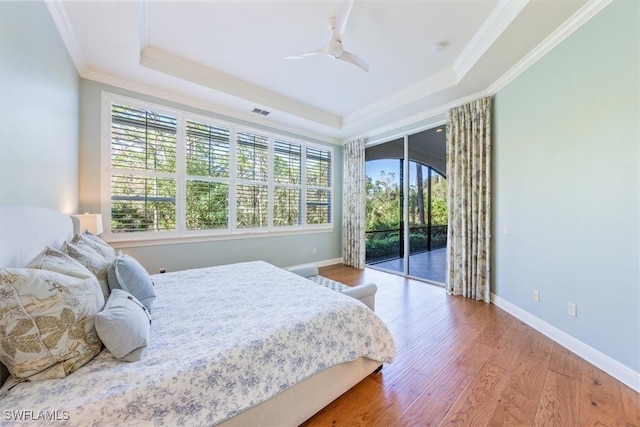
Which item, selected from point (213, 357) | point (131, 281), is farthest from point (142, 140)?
point (213, 357)

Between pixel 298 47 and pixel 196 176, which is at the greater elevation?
pixel 298 47

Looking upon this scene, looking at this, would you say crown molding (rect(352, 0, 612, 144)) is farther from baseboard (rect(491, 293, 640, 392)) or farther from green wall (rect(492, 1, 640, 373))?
baseboard (rect(491, 293, 640, 392))

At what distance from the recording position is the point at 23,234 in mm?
1325

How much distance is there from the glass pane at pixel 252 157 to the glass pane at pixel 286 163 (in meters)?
0.21

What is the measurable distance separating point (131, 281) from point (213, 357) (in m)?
0.85

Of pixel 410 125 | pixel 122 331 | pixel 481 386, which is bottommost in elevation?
pixel 481 386

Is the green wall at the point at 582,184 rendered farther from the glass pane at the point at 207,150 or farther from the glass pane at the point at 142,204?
the glass pane at the point at 142,204

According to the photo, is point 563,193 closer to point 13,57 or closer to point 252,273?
point 252,273

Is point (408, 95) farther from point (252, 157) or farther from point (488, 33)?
point (252, 157)

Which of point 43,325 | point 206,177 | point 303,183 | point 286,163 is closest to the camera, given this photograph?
point 43,325

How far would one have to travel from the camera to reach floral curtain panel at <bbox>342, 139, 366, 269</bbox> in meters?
5.10

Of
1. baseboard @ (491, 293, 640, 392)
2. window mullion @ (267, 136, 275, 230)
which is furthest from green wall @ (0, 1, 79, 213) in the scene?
baseboard @ (491, 293, 640, 392)

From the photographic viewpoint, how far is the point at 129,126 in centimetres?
321

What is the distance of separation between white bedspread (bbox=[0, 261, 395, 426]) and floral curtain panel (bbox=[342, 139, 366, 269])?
3.13 meters
